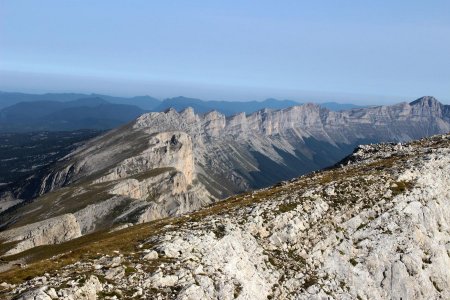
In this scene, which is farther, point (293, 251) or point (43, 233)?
point (43, 233)

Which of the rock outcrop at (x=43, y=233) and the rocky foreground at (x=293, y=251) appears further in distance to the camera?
the rock outcrop at (x=43, y=233)

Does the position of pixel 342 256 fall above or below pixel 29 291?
below

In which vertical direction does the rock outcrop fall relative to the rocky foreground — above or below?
below

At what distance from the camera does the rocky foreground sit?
3312cm

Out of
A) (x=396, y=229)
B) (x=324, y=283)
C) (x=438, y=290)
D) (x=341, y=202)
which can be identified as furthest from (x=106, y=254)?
(x=438, y=290)

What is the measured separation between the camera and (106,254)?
3762 cm

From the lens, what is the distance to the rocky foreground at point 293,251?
109ft

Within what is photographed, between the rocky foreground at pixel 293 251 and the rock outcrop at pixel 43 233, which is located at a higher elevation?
the rocky foreground at pixel 293 251

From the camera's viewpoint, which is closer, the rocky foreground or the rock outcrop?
the rocky foreground

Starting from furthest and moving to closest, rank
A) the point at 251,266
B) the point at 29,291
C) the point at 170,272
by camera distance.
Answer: the point at 251,266 < the point at 170,272 < the point at 29,291

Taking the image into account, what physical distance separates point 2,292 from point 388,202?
42.2 m

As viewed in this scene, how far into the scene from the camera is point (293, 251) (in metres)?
45.8

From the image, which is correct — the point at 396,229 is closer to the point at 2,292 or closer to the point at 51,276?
the point at 51,276

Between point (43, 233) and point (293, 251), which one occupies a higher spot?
point (293, 251)
